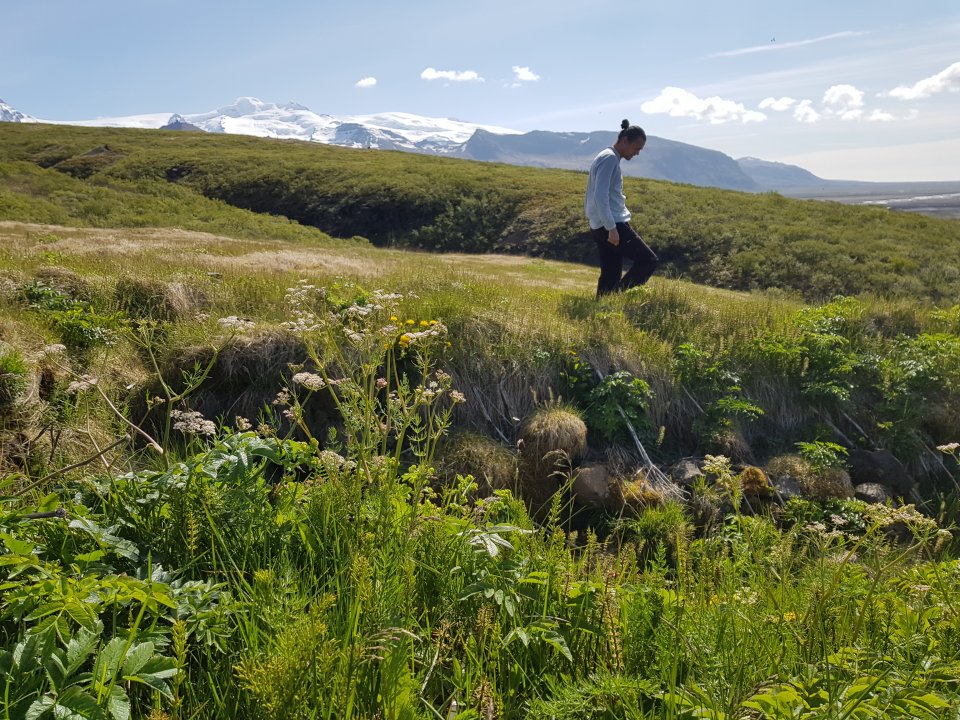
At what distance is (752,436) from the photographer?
330 inches

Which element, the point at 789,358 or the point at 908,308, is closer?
the point at 789,358

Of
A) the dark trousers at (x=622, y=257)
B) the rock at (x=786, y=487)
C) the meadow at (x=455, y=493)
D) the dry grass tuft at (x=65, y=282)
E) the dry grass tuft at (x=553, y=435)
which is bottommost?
the rock at (x=786, y=487)

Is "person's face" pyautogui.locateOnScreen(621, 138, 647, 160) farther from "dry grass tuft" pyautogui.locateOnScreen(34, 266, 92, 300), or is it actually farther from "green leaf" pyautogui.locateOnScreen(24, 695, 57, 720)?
"green leaf" pyautogui.locateOnScreen(24, 695, 57, 720)

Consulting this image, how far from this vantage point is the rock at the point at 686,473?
24.0 ft

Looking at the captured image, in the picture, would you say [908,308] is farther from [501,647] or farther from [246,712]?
[246,712]

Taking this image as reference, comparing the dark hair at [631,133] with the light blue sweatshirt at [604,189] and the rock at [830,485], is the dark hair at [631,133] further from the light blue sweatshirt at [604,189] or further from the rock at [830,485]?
the rock at [830,485]

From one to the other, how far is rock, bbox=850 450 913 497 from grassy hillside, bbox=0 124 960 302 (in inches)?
411

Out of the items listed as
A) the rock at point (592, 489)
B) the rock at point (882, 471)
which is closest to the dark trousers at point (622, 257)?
the rock at point (882, 471)

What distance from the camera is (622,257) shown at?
10430mm

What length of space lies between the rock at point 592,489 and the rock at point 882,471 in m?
3.41

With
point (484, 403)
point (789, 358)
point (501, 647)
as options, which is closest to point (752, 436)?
point (789, 358)

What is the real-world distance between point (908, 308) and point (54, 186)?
32101mm

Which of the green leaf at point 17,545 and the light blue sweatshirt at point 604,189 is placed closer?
the green leaf at point 17,545

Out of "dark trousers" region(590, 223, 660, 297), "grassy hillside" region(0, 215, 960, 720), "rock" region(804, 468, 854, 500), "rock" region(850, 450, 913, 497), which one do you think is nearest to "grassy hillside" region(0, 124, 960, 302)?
"dark trousers" region(590, 223, 660, 297)
